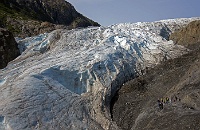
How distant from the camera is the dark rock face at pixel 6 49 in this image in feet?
130

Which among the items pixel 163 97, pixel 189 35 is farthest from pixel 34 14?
pixel 163 97

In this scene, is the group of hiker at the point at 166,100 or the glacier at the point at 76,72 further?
the glacier at the point at 76,72

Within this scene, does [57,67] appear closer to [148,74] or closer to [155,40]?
[148,74]

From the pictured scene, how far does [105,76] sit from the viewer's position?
34.2 meters

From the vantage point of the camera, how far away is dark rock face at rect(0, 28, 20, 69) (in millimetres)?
39769

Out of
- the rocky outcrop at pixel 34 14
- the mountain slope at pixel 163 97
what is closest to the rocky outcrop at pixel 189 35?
the mountain slope at pixel 163 97

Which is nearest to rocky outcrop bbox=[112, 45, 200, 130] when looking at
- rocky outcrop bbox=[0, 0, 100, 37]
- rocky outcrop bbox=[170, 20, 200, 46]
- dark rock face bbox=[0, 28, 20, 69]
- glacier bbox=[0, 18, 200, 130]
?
glacier bbox=[0, 18, 200, 130]

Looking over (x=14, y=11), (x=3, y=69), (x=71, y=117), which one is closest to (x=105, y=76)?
(x=71, y=117)

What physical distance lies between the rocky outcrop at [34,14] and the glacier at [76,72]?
61.6ft

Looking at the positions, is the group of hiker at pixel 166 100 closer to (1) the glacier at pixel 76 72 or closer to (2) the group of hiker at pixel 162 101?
(2) the group of hiker at pixel 162 101

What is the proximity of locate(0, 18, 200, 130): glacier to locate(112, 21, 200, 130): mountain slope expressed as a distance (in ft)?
→ 4.31

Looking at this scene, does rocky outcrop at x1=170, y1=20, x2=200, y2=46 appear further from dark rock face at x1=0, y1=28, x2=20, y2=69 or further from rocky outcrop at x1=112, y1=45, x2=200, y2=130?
dark rock face at x1=0, y1=28, x2=20, y2=69

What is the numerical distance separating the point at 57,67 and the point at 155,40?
13546 mm

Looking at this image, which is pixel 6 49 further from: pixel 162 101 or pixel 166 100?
pixel 166 100
